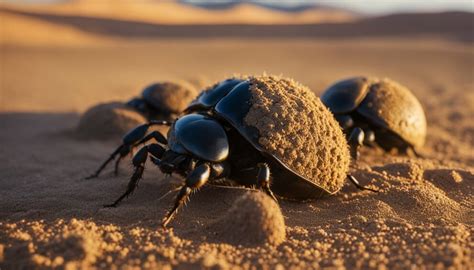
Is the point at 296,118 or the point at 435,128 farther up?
the point at 296,118

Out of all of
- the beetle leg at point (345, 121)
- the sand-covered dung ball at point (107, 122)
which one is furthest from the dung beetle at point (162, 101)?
the beetle leg at point (345, 121)

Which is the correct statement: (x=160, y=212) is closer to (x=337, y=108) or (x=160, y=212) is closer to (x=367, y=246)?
(x=367, y=246)

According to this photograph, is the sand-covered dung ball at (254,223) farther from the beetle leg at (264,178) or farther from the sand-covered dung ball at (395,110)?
the sand-covered dung ball at (395,110)

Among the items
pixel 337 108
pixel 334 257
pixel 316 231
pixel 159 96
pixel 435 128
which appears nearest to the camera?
pixel 334 257

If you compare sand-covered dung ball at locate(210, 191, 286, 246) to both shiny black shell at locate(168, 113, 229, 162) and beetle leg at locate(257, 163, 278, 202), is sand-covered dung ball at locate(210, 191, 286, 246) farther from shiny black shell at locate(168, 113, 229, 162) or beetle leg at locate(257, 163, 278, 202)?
shiny black shell at locate(168, 113, 229, 162)

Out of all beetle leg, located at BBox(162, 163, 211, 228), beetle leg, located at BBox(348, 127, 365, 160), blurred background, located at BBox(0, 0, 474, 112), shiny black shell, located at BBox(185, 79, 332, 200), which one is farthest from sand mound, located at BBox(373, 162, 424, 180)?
blurred background, located at BBox(0, 0, 474, 112)

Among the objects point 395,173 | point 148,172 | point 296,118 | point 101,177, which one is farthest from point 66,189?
point 395,173

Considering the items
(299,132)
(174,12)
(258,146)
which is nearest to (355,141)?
(299,132)
